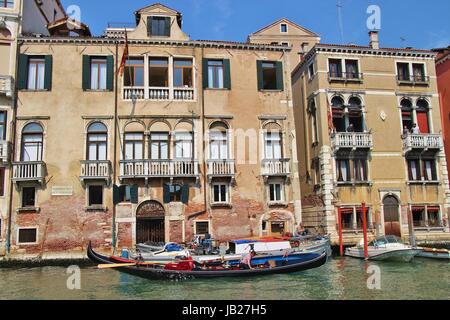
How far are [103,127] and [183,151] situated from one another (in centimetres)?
324

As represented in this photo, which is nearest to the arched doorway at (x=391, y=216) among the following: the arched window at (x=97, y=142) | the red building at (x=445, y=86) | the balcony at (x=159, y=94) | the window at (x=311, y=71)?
the red building at (x=445, y=86)

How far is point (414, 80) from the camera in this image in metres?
20.2

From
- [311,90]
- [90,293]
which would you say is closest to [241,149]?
[311,90]

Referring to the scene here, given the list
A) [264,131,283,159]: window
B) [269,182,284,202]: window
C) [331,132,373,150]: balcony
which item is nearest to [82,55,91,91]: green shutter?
[264,131,283,159]: window

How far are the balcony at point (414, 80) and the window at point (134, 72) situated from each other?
11.6 metres

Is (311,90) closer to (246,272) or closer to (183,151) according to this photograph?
(183,151)

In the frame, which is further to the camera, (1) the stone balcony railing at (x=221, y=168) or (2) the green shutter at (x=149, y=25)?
(2) the green shutter at (x=149, y=25)

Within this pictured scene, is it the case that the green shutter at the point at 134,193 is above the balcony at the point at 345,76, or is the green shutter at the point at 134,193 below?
below

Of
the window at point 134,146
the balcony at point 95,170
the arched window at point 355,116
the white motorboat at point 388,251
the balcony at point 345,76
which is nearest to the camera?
the white motorboat at point 388,251

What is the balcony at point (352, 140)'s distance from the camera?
18.6 meters

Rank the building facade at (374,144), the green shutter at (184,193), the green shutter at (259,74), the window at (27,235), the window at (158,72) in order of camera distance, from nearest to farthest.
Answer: the window at (27,235)
the green shutter at (184,193)
the window at (158,72)
the green shutter at (259,74)
the building facade at (374,144)

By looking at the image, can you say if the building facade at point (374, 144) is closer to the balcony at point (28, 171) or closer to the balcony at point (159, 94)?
the balcony at point (159, 94)

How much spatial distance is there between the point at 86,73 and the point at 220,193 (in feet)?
23.2

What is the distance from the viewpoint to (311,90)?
20.2 metres
